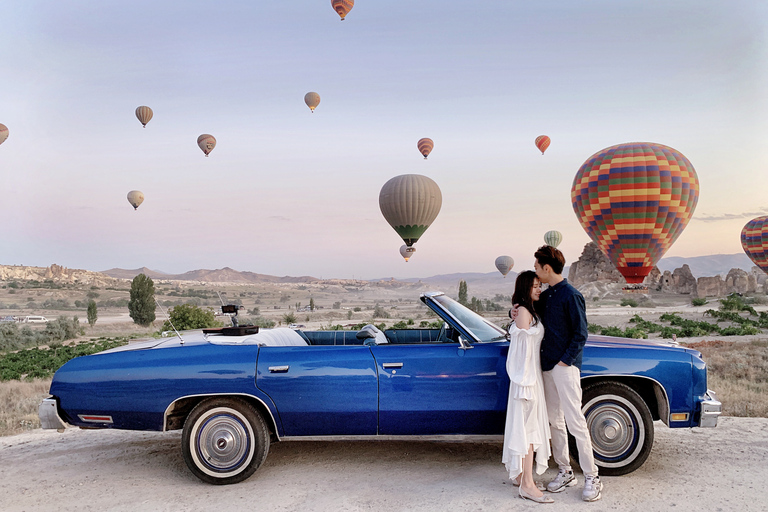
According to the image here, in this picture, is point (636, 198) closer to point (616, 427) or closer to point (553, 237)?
point (616, 427)

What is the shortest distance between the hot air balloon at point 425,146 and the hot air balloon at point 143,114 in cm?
2253

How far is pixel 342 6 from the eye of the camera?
117ft

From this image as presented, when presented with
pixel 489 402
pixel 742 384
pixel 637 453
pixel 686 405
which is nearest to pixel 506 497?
pixel 489 402

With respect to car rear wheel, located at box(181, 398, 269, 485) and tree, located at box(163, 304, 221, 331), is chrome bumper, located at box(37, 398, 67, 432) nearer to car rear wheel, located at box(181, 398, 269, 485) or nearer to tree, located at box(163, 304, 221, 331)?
car rear wheel, located at box(181, 398, 269, 485)

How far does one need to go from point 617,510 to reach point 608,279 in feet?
278

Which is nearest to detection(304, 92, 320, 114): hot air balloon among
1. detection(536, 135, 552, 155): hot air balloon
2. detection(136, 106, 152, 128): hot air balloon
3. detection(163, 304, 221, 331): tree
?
detection(136, 106, 152, 128): hot air balloon

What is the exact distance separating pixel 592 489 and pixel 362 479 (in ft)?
6.30

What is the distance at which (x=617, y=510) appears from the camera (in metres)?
4.57

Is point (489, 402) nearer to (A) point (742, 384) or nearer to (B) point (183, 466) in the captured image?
(B) point (183, 466)

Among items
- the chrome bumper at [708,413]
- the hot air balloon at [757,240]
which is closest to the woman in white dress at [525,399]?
the chrome bumper at [708,413]

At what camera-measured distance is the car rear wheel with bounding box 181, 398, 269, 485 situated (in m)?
5.18

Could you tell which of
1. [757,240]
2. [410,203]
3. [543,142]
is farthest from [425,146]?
[757,240]

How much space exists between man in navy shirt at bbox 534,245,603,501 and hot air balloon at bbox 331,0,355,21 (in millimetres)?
34169

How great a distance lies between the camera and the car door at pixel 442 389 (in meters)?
5.18
